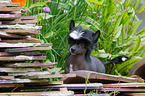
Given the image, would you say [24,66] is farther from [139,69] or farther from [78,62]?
[139,69]

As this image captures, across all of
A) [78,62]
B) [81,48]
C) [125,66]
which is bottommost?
[125,66]

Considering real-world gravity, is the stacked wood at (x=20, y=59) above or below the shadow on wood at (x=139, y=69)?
above

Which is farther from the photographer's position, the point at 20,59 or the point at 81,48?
the point at 81,48

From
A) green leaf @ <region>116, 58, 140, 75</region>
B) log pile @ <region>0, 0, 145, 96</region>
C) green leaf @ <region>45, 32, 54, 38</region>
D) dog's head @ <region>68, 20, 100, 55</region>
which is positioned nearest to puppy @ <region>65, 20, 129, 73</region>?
dog's head @ <region>68, 20, 100, 55</region>

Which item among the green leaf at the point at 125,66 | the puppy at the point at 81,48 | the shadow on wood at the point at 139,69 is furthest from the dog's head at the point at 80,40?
the green leaf at the point at 125,66

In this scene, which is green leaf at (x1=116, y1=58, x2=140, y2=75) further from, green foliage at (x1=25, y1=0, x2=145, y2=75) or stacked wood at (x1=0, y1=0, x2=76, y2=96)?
stacked wood at (x1=0, y1=0, x2=76, y2=96)

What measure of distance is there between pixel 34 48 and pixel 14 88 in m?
0.22

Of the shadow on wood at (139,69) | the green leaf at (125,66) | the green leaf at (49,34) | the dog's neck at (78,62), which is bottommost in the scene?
the green leaf at (125,66)

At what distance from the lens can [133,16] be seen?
2752 mm

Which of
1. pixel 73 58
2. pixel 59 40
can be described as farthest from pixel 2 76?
pixel 59 40

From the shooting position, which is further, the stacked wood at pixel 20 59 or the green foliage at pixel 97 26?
the green foliage at pixel 97 26

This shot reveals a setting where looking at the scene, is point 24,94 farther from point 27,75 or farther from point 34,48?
point 34,48

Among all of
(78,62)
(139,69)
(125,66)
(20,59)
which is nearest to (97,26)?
(125,66)

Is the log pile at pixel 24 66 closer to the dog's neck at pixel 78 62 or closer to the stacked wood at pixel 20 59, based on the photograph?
the stacked wood at pixel 20 59
